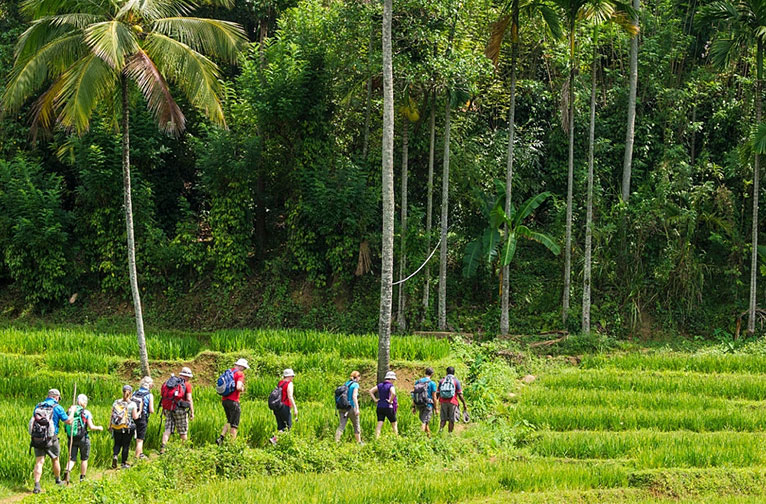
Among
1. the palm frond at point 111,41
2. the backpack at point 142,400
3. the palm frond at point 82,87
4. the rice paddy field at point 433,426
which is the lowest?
the rice paddy field at point 433,426

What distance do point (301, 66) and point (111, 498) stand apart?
1493 centimetres

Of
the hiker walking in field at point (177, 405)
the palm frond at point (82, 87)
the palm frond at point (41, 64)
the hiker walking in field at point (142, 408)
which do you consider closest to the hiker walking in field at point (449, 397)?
the hiker walking in field at point (177, 405)

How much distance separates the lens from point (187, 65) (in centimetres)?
1658

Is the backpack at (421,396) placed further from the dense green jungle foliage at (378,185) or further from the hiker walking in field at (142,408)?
the dense green jungle foliage at (378,185)

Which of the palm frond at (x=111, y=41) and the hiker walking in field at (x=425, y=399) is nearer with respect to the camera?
the hiker walking in field at (x=425, y=399)

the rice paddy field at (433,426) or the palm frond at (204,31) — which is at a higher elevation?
the palm frond at (204,31)

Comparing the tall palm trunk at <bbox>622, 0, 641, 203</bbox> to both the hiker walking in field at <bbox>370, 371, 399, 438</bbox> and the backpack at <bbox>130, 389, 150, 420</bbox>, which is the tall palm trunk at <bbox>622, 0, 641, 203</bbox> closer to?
the hiker walking in field at <bbox>370, 371, 399, 438</bbox>

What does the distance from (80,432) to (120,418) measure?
65 centimetres

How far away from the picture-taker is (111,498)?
33.7 feet

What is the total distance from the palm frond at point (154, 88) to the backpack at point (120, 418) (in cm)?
615

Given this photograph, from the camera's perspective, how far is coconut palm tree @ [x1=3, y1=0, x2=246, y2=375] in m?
15.5

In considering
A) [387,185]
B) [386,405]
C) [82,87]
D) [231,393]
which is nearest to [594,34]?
[387,185]

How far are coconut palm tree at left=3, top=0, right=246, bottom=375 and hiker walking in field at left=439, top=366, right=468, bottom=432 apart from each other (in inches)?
257

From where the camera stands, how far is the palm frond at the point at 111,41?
14961 mm
